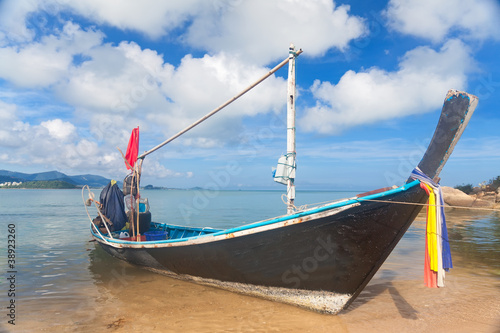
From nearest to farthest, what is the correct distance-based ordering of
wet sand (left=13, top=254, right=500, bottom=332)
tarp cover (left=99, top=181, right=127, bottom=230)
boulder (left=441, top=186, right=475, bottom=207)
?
wet sand (left=13, top=254, right=500, bottom=332), tarp cover (left=99, top=181, right=127, bottom=230), boulder (left=441, top=186, right=475, bottom=207)

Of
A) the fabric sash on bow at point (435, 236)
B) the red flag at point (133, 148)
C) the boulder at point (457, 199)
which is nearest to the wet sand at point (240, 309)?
the fabric sash on bow at point (435, 236)

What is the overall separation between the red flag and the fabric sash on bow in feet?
26.7

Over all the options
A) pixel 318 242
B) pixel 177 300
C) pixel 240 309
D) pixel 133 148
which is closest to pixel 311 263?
pixel 318 242

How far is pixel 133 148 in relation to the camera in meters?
9.91

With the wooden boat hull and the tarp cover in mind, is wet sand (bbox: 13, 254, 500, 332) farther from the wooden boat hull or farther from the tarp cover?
the tarp cover

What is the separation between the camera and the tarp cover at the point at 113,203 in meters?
9.74

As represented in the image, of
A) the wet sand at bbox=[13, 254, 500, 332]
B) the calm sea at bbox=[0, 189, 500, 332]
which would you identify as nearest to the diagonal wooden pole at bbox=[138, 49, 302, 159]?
the calm sea at bbox=[0, 189, 500, 332]

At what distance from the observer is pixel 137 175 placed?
953cm

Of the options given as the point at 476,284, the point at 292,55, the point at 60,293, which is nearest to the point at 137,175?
the point at 60,293

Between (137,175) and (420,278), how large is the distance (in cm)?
866

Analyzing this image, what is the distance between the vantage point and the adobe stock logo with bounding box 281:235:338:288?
5023mm

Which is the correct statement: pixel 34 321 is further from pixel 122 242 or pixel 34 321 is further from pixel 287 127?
pixel 287 127

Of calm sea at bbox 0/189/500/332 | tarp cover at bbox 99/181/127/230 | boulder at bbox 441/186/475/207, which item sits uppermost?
tarp cover at bbox 99/181/127/230

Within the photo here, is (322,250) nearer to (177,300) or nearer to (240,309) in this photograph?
(240,309)
